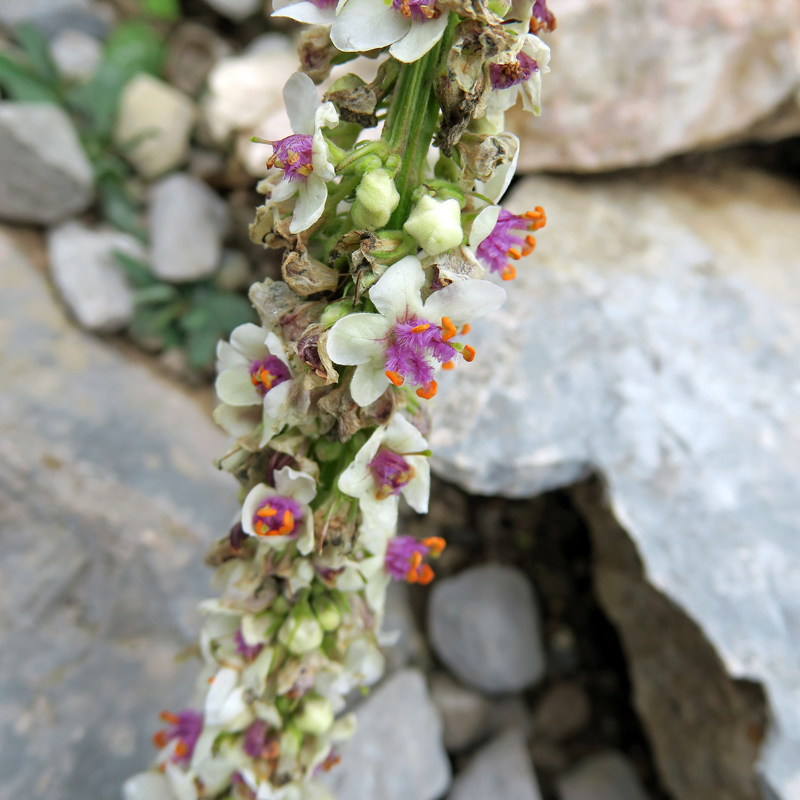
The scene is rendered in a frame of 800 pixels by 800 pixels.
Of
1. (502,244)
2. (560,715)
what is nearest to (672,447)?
(560,715)

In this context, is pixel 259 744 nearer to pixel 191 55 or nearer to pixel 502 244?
pixel 502 244

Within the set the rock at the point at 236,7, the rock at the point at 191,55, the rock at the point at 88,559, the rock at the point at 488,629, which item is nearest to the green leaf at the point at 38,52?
the rock at the point at 191,55

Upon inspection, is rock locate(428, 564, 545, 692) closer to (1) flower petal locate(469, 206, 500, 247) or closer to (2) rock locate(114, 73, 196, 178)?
(1) flower petal locate(469, 206, 500, 247)

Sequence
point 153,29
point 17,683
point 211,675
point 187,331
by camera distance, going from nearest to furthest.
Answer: point 211,675
point 17,683
point 187,331
point 153,29

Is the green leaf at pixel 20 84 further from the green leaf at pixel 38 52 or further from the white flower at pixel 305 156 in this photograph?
the white flower at pixel 305 156

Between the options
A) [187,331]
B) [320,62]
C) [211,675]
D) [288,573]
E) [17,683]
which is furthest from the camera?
[187,331]

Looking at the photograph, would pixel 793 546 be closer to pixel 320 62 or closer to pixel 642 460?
pixel 642 460

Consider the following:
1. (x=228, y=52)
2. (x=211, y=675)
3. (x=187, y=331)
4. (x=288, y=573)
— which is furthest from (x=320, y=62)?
(x=228, y=52)
